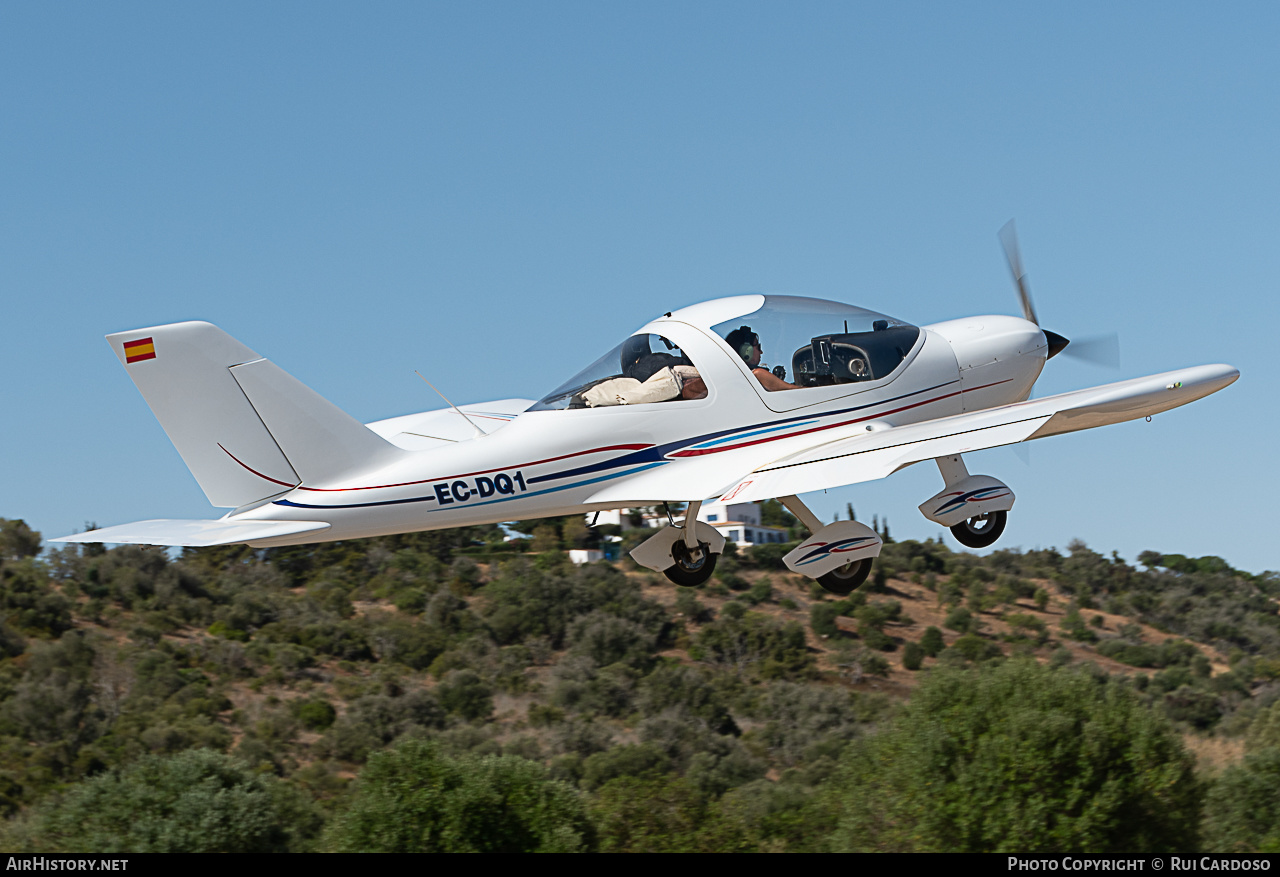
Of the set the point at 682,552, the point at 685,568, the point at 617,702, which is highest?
the point at 682,552

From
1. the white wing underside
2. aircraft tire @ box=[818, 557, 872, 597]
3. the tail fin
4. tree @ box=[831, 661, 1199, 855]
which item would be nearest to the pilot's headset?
the white wing underside

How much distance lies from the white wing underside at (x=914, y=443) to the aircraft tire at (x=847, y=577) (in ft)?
4.39

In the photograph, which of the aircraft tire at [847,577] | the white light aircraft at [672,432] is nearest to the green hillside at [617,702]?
the white light aircraft at [672,432]

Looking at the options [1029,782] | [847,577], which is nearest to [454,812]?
[1029,782]

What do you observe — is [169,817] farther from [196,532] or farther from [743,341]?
[743,341]

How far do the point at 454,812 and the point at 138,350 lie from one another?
81.7 ft

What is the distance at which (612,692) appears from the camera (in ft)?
189

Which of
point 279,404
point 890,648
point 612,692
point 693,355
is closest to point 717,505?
point 693,355

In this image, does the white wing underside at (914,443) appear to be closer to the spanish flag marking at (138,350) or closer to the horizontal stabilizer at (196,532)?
the horizontal stabilizer at (196,532)

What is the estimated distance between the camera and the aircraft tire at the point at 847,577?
42.8 ft

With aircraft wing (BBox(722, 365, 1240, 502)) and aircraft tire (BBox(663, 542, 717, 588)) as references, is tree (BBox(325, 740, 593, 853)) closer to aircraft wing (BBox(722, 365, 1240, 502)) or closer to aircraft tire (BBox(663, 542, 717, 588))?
aircraft tire (BBox(663, 542, 717, 588))

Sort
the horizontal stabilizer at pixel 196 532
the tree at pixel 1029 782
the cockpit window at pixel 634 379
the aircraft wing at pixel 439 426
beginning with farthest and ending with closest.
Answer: the tree at pixel 1029 782, the aircraft wing at pixel 439 426, the cockpit window at pixel 634 379, the horizontal stabilizer at pixel 196 532

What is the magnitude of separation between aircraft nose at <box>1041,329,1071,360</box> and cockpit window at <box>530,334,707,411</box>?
5.06 metres

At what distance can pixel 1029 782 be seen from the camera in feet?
111
